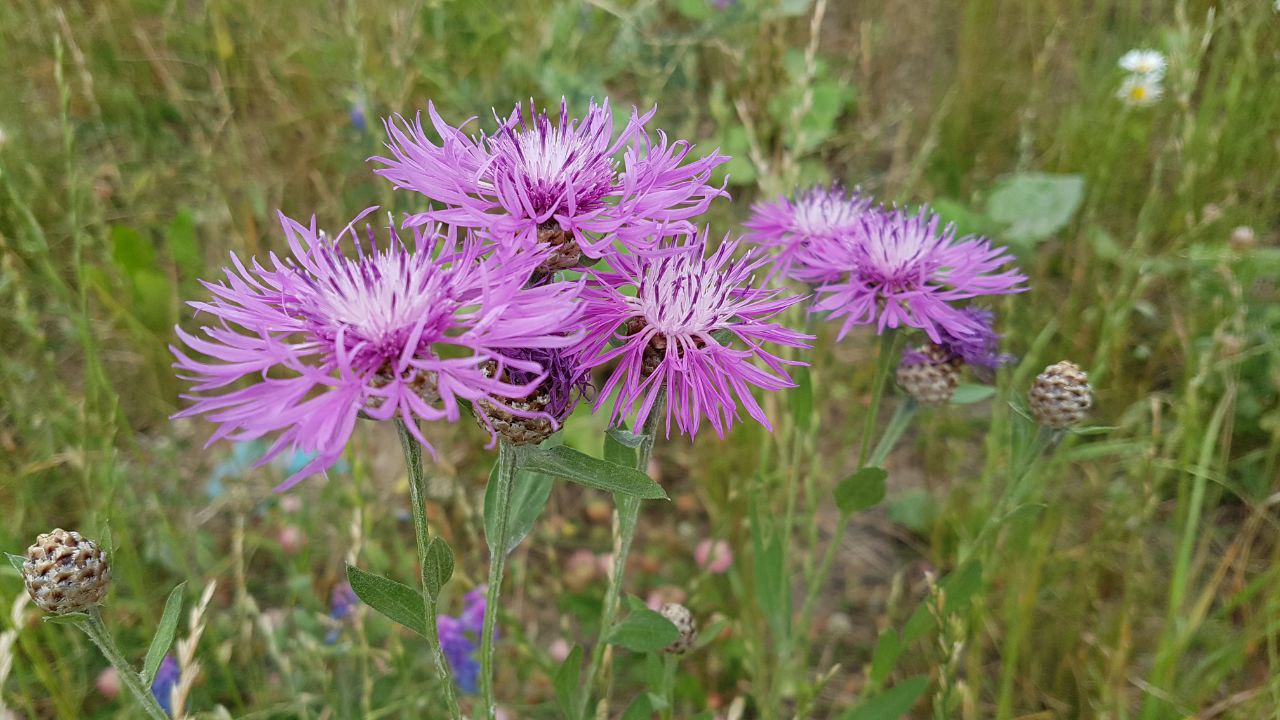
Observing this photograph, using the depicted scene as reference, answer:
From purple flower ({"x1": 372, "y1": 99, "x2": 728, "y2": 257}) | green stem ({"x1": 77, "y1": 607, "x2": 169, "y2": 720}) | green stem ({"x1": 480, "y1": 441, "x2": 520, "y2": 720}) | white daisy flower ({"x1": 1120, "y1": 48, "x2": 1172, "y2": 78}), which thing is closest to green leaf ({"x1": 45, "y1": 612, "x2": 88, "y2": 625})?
green stem ({"x1": 77, "y1": 607, "x2": 169, "y2": 720})

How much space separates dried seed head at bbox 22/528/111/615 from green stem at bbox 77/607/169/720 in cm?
2

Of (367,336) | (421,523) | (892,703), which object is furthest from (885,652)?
(367,336)

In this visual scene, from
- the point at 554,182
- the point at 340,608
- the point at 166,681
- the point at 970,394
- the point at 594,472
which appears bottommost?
the point at 166,681

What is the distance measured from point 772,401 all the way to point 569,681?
75 centimetres

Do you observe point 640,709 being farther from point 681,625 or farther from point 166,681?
point 166,681

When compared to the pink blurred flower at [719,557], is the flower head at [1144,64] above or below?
above

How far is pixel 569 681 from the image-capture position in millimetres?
1139

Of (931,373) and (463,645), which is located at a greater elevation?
(931,373)

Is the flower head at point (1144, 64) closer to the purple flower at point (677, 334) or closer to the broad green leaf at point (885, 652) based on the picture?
the broad green leaf at point (885, 652)

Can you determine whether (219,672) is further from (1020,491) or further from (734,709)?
(1020,491)

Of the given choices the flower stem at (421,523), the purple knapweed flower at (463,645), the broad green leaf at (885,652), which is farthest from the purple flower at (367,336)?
the purple knapweed flower at (463,645)

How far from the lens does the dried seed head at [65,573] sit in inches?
35.3

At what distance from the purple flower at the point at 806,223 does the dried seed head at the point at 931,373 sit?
223mm

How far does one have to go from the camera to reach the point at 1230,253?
2156 mm
